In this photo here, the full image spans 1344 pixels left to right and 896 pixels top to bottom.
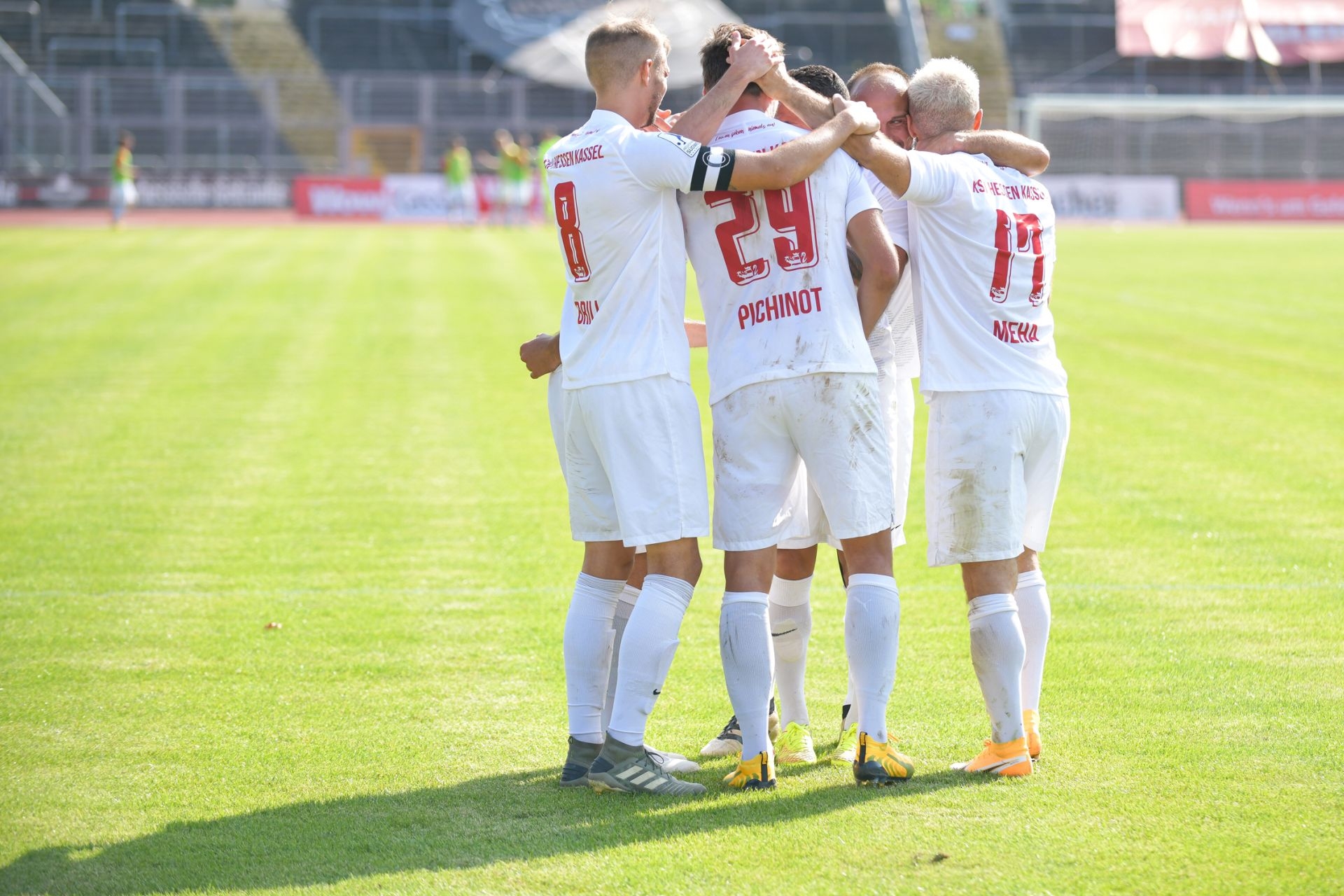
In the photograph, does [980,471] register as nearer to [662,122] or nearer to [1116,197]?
[662,122]

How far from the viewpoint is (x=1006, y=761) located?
14.1 ft

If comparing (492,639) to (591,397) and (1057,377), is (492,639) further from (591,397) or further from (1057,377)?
(1057,377)

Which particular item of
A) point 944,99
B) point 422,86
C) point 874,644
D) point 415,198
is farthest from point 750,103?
point 422,86

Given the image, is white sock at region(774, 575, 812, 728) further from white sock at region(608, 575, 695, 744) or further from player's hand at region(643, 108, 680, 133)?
player's hand at region(643, 108, 680, 133)

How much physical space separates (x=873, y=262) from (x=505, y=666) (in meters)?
2.32

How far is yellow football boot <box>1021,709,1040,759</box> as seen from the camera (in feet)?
14.6

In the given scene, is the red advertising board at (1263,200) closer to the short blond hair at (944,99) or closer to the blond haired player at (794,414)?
the short blond hair at (944,99)

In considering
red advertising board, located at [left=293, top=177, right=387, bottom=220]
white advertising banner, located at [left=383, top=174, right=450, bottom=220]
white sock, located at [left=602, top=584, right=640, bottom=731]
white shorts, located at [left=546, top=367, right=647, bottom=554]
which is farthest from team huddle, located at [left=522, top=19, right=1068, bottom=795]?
red advertising board, located at [left=293, top=177, right=387, bottom=220]

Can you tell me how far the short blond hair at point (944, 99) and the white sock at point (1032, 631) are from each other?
1.52 m

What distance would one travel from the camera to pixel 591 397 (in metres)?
4.34

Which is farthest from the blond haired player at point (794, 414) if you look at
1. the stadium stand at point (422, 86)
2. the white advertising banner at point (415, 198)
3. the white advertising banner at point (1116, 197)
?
the stadium stand at point (422, 86)

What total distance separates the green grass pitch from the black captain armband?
1.82 metres

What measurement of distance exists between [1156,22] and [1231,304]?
34646mm

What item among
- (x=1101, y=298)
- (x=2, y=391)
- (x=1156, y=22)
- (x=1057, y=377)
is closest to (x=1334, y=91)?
(x=1156, y=22)
